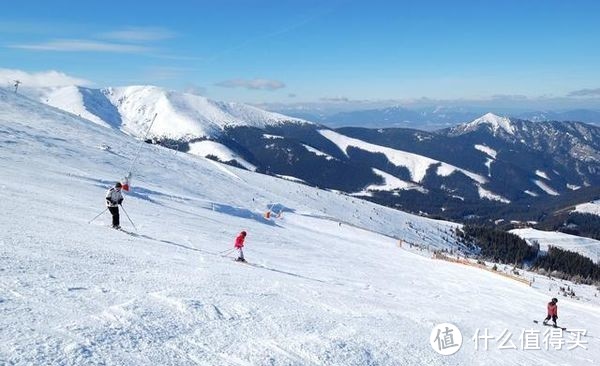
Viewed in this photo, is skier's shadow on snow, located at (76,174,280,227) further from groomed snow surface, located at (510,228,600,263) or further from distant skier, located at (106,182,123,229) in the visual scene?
groomed snow surface, located at (510,228,600,263)

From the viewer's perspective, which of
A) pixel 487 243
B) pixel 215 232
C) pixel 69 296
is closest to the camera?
pixel 69 296

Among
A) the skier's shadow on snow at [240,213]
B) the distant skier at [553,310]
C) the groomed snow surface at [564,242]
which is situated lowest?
the groomed snow surface at [564,242]

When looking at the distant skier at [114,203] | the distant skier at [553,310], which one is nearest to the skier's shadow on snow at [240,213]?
the distant skier at [114,203]

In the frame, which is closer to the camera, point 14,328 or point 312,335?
point 14,328

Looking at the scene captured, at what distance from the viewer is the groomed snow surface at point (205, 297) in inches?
379

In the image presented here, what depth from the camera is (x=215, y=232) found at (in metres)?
28.3

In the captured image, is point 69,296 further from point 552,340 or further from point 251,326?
point 552,340

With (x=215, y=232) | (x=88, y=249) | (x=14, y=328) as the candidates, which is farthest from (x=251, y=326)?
(x=215, y=232)

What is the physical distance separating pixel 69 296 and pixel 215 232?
17.3m

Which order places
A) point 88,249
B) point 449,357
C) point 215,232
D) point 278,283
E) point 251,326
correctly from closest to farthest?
point 251,326 < point 449,357 < point 88,249 < point 278,283 < point 215,232

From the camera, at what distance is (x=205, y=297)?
1320cm

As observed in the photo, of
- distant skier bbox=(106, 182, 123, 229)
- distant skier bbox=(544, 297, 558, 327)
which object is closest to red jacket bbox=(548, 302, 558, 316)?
distant skier bbox=(544, 297, 558, 327)

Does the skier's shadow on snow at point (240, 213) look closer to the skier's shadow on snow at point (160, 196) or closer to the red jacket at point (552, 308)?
the skier's shadow on snow at point (160, 196)

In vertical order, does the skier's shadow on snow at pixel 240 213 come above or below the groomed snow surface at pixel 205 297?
below
